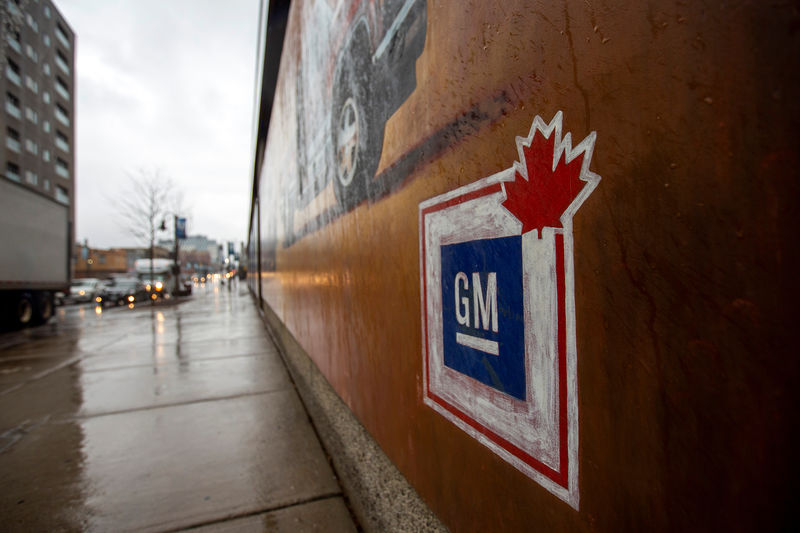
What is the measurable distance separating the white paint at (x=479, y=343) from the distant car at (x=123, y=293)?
25632mm

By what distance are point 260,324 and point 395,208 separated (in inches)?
371

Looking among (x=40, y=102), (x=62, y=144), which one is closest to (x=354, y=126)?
(x=40, y=102)

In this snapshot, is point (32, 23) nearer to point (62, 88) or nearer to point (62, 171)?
point (62, 88)

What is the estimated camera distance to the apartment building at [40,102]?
114 ft

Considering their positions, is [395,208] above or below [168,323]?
above

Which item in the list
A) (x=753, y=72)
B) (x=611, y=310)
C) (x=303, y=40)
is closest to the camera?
(x=753, y=72)

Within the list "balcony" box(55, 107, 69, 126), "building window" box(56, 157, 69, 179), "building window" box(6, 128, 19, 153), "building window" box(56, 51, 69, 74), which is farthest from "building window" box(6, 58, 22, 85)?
"building window" box(56, 157, 69, 179)

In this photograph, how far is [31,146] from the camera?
124 ft

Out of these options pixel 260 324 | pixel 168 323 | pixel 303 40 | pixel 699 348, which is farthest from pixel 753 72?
pixel 168 323

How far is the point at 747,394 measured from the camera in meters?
0.54

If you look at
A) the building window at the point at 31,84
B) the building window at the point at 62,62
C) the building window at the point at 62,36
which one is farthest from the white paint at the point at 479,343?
the building window at the point at 62,36

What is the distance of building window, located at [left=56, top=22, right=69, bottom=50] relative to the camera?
140 ft

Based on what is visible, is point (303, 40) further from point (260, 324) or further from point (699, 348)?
point (260, 324)

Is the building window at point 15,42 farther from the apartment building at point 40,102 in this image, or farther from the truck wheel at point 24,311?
the truck wheel at point 24,311
